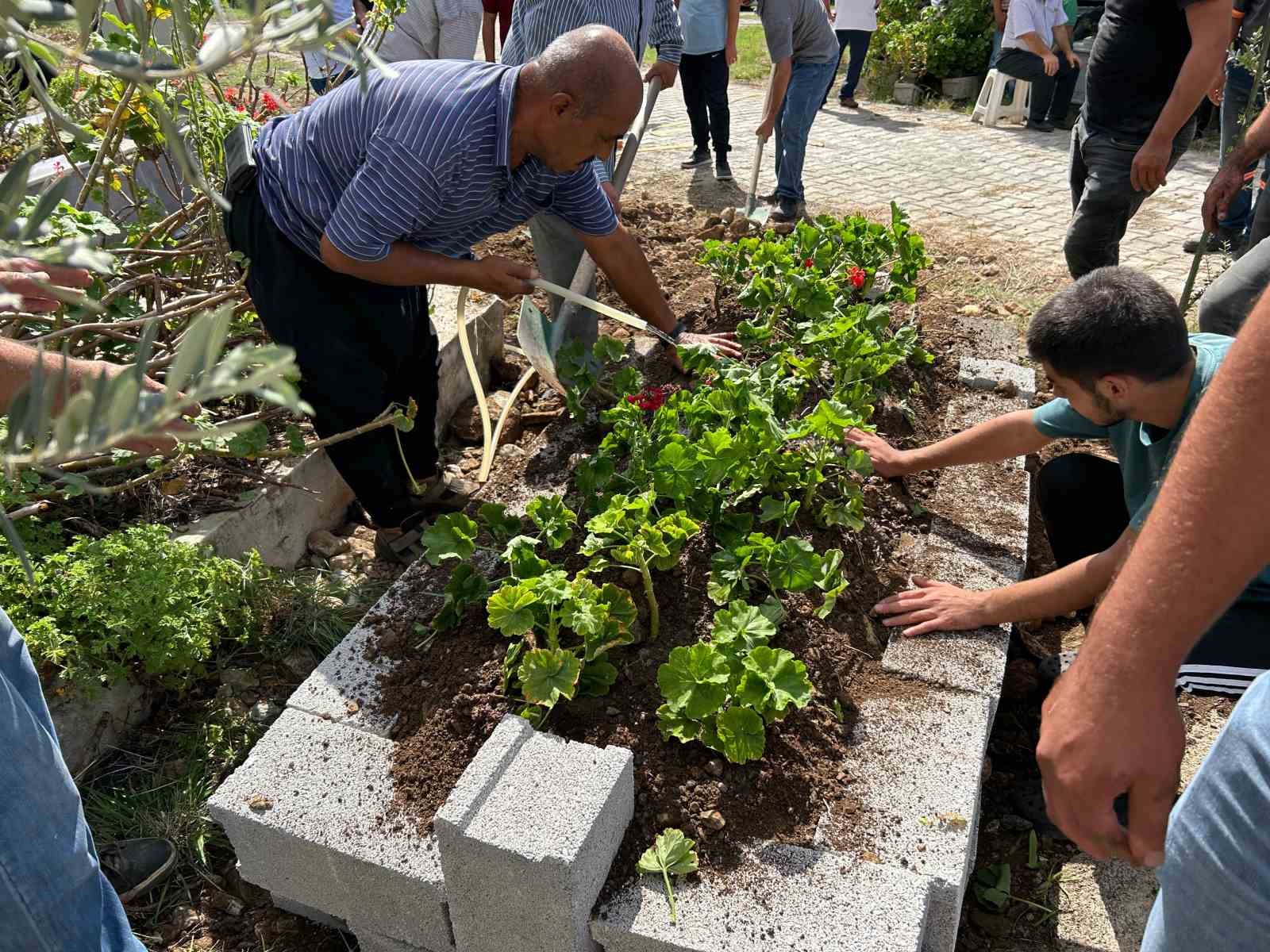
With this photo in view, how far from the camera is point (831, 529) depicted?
273 centimetres

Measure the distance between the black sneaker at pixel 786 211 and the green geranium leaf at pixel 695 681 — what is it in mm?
5066

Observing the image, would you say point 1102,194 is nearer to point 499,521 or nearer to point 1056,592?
point 1056,592

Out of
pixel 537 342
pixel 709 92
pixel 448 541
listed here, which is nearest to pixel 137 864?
pixel 448 541

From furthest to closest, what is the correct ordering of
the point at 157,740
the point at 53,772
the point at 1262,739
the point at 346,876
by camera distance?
the point at 157,740
the point at 346,876
the point at 53,772
the point at 1262,739

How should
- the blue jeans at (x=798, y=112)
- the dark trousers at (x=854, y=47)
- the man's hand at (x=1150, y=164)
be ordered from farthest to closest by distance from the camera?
1. the dark trousers at (x=854, y=47)
2. the blue jeans at (x=798, y=112)
3. the man's hand at (x=1150, y=164)

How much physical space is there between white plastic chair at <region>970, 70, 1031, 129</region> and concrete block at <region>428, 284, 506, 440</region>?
7391mm

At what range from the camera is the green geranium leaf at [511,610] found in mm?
2021

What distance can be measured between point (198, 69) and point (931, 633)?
2138mm

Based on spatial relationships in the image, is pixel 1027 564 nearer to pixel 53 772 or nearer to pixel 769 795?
pixel 769 795

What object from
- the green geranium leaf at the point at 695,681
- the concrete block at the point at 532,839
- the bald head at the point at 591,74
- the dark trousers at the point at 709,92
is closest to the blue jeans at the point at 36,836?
the concrete block at the point at 532,839

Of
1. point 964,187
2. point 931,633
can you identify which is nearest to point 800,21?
point 964,187

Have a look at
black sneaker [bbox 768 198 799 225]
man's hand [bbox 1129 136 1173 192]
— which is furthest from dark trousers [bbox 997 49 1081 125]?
man's hand [bbox 1129 136 1173 192]

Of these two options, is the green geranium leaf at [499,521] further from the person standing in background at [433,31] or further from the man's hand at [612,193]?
the person standing in background at [433,31]

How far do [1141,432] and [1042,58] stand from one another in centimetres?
791
